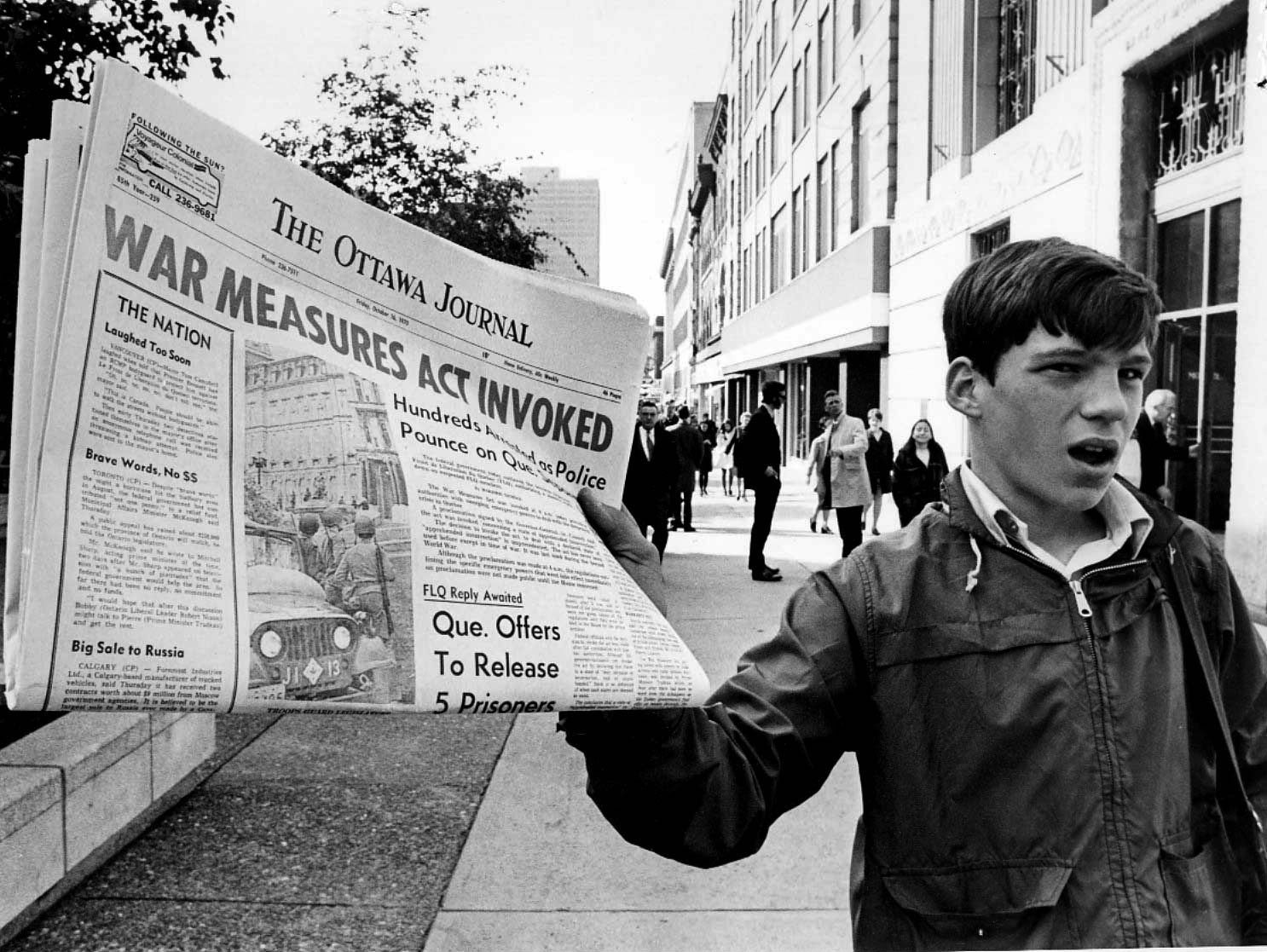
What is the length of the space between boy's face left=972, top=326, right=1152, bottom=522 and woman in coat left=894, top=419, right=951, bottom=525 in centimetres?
878

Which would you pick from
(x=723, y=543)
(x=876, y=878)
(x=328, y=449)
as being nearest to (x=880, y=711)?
(x=876, y=878)

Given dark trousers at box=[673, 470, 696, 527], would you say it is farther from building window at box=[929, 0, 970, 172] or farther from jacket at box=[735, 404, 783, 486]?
building window at box=[929, 0, 970, 172]

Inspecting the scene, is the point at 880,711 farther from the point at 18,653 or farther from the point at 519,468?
the point at 18,653

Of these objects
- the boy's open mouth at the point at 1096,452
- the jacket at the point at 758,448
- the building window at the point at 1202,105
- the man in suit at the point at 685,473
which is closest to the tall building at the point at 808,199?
the man in suit at the point at 685,473

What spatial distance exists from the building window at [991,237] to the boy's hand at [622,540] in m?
11.7

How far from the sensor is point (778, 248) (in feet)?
99.2

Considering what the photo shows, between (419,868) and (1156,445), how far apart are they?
234 inches

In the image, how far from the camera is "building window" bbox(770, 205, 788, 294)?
95.2 feet

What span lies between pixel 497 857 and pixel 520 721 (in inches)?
69.4

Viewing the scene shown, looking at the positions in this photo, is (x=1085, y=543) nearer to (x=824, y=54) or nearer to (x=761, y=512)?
(x=761, y=512)

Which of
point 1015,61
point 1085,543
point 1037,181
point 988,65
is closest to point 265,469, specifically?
point 1085,543

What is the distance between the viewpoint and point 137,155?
1.17 m

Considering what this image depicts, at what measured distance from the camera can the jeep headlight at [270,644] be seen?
1.13m

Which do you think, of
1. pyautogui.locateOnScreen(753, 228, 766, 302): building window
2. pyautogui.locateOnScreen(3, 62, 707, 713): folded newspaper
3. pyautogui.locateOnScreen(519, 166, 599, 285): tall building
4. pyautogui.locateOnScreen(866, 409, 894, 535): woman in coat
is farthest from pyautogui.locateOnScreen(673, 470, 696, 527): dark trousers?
pyautogui.locateOnScreen(753, 228, 766, 302): building window
